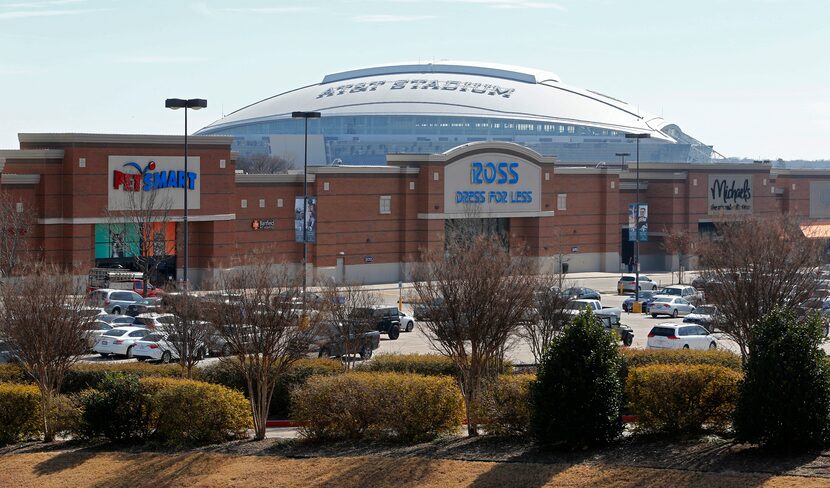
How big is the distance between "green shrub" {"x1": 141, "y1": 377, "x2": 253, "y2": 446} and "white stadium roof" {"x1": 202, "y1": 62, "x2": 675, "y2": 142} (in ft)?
460

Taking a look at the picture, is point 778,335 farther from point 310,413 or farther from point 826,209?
point 826,209

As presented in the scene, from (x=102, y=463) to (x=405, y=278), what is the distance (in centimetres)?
4746

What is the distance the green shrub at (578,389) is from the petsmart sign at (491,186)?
160 ft

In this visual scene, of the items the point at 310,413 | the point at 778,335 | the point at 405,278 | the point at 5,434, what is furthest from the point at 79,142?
the point at 778,335

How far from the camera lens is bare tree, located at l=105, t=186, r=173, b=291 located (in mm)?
55312

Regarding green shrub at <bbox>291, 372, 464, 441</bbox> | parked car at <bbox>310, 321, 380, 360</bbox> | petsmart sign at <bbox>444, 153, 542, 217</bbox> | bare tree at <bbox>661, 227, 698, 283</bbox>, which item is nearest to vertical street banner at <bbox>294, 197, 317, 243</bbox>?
petsmart sign at <bbox>444, 153, 542, 217</bbox>

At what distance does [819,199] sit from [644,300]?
38841mm

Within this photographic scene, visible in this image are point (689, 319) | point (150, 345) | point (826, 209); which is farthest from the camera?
point (826, 209)

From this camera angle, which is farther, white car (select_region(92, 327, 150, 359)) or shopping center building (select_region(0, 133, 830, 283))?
shopping center building (select_region(0, 133, 830, 283))

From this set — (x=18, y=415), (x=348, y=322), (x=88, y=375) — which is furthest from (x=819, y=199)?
(x=18, y=415)

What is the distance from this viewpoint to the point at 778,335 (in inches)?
721

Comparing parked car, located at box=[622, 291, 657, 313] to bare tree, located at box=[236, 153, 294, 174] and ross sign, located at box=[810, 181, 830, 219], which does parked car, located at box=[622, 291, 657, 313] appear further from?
bare tree, located at box=[236, 153, 294, 174]

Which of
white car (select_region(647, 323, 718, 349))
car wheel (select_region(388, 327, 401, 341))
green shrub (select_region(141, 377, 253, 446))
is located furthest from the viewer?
car wheel (select_region(388, 327, 401, 341))

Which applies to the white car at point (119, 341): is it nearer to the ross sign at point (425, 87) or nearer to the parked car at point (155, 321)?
the parked car at point (155, 321)
